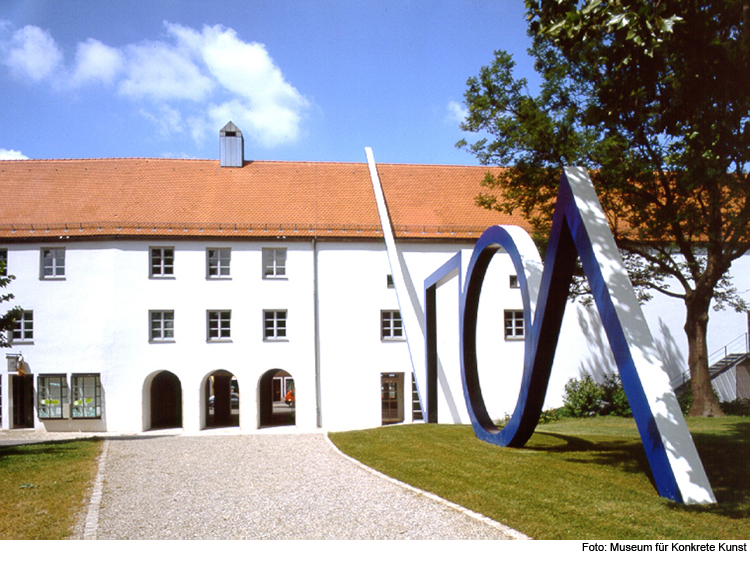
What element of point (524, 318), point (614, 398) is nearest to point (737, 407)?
point (614, 398)

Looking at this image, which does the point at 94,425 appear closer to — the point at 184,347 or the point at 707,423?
the point at 184,347

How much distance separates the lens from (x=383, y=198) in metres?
26.9

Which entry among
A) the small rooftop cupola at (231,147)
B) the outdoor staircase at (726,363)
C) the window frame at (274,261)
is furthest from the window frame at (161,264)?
Answer: the outdoor staircase at (726,363)

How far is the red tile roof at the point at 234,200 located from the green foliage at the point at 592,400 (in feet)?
22.5

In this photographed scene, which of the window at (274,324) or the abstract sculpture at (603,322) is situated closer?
the abstract sculpture at (603,322)

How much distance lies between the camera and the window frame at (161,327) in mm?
25391

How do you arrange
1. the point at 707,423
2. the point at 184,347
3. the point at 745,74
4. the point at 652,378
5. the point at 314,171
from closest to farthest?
the point at 652,378 < the point at 745,74 < the point at 707,423 < the point at 184,347 < the point at 314,171

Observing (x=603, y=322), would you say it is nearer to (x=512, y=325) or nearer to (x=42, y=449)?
(x=42, y=449)

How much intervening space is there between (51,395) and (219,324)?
673cm

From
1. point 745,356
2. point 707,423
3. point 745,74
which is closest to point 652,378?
point 745,74

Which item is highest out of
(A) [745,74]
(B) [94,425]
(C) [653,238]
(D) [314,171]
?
(D) [314,171]

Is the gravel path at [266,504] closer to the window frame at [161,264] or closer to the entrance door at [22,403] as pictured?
the window frame at [161,264]

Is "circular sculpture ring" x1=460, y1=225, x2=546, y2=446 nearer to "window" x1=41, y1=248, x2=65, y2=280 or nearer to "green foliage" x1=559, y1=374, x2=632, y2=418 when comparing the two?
"green foliage" x1=559, y1=374, x2=632, y2=418

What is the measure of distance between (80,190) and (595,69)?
18012 millimetres
